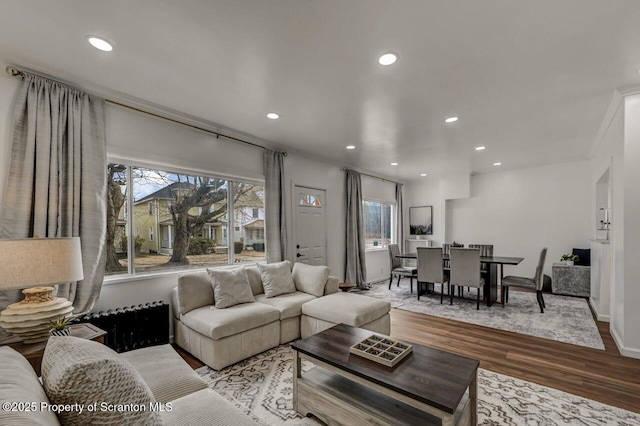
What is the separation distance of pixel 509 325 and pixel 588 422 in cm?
207

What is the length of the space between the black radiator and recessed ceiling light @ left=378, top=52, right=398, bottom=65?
123 inches

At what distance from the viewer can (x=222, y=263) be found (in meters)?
3.95

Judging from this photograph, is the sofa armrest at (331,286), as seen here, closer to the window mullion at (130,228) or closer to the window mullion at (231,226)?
the window mullion at (231,226)

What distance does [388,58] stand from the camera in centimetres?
227

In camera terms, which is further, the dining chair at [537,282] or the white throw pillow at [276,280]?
the dining chair at [537,282]

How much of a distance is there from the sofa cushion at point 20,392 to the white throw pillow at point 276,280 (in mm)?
2619

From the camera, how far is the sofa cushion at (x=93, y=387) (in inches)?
35.2

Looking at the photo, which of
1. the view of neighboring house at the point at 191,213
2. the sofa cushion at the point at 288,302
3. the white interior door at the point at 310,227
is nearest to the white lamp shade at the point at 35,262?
the view of neighboring house at the point at 191,213

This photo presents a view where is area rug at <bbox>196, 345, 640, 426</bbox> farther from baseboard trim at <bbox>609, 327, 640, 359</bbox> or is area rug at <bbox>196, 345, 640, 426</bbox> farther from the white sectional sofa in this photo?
baseboard trim at <bbox>609, 327, 640, 359</bbox>

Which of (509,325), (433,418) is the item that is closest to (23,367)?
(433,418)

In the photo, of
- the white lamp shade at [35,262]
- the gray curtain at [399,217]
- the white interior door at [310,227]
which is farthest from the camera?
the gray curtain at [399,217]

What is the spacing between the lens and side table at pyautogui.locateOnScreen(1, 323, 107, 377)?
1.75 m

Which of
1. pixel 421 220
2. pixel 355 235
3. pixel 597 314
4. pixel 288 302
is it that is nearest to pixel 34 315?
pixel 288 302

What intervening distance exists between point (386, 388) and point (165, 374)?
125cm
